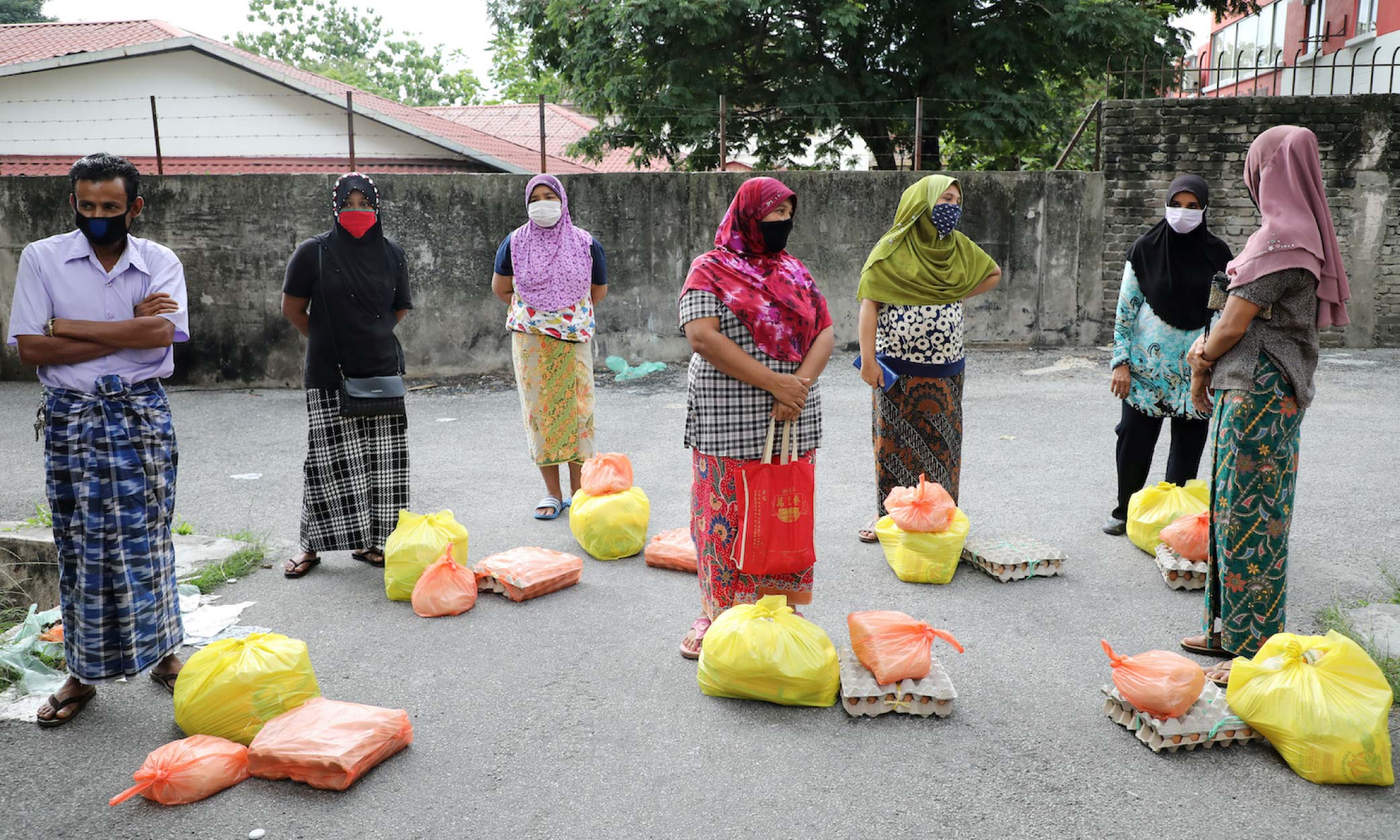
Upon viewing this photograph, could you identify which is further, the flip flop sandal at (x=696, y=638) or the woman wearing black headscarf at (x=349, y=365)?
the woman wearing black headscarf at (x=349, y=365)

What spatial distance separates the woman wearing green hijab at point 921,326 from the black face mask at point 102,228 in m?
2.93

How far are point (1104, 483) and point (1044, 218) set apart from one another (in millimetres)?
5184

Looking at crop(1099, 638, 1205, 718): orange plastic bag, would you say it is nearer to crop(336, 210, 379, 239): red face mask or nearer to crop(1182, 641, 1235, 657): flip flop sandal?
crop(1182, 641, 1235, 657): flip flop sandal

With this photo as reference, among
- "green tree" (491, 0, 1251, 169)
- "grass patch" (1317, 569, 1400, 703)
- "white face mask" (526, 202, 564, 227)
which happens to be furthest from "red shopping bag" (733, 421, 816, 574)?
"green tree" (491, 0, 1251, 169)

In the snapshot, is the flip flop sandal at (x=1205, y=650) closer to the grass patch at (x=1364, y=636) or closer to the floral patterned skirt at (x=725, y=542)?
the grass patch at (x=1364, y=636)

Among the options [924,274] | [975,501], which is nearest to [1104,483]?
[975,501]

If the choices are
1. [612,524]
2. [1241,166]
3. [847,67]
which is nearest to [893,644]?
[612,524]

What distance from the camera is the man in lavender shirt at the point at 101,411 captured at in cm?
310

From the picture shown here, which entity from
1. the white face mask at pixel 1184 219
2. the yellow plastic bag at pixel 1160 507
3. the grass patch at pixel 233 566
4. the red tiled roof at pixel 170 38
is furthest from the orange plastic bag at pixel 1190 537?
the red tiled roof at pixel 170 38

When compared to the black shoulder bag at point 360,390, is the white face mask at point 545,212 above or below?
above

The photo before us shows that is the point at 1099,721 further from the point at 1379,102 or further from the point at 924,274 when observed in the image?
the point at 1379,102

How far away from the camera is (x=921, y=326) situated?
4562 mm

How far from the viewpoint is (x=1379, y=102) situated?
9.96 meters

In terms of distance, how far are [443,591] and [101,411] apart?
4.85 feet
